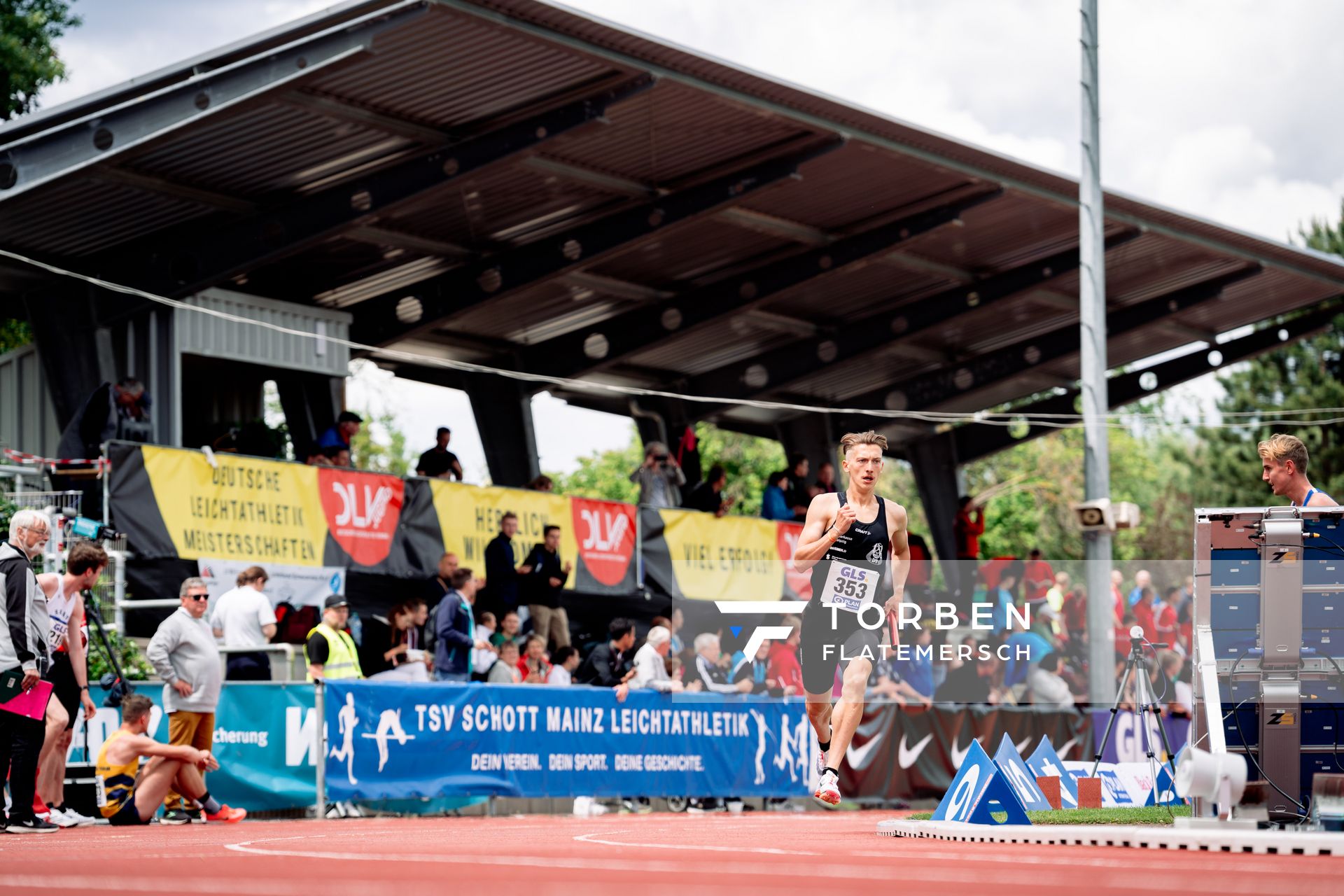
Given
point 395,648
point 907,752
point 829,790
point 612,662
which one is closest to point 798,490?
point 907,752

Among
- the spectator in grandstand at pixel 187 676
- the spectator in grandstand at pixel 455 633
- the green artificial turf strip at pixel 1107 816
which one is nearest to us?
the green artificial turf strip at pixel 1107 816

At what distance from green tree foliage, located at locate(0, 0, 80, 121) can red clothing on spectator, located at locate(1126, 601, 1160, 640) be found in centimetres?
2403

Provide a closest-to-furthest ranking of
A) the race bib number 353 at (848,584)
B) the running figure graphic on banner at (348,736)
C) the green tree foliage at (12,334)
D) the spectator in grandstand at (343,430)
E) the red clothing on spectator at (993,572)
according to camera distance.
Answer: the race bib number 353 at (848,584) → the running figure graphic on banner at (348,736) → the spectator in grandstand at (343,430) → the red clothing on spectator at (993,572) → the green tree foliage at (12,334)

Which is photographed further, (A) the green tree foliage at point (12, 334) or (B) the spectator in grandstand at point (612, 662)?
(A) the green tree foliage at point (12, 334)

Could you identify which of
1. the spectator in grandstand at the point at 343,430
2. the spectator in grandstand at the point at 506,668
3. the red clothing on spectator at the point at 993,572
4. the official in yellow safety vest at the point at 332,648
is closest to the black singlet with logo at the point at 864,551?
the official in yellow safety vest at the point at 332,648

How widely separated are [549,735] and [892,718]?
19.3 feet

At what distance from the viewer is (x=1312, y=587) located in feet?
32.2

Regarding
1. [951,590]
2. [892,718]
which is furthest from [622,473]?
[892,718]

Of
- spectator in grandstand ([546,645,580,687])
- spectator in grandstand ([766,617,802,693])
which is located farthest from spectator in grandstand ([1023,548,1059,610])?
spectator in grandstand ([546,645,580,687])

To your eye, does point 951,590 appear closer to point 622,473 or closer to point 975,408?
point 975,408

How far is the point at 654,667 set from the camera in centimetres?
2027

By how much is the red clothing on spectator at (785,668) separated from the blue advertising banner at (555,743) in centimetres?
59

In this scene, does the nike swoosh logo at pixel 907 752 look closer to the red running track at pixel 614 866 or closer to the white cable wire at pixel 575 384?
the white cable wire at pixel 575 384

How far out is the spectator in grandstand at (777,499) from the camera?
28.7 metres
